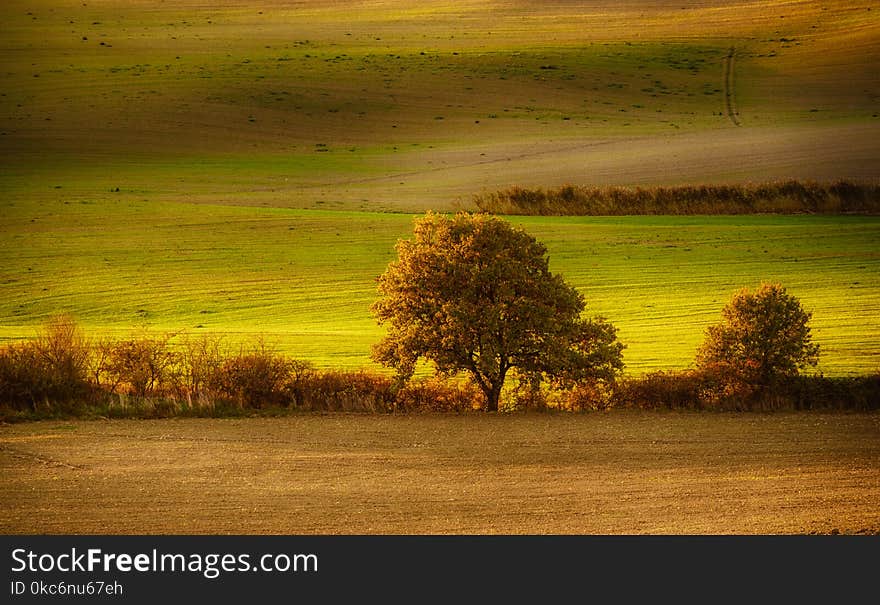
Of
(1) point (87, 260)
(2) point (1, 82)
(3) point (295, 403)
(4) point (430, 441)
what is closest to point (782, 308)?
Result: (4) point (430, 441)

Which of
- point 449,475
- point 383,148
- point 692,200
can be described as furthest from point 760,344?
point 383,148

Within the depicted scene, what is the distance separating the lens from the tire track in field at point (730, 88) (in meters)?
76.7

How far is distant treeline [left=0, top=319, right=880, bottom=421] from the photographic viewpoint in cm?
2316

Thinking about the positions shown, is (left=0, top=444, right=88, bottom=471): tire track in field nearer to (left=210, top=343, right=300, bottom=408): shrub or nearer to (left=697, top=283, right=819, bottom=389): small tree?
(left=210, top=343, right=300, bottom=408): shrub

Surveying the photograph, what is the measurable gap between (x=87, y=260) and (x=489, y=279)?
72.0 feet

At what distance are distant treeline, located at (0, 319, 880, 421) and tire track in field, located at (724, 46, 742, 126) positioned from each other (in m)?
53.5

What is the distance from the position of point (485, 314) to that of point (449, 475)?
5.44 metres

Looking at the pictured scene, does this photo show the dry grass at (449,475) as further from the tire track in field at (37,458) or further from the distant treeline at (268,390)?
the distant treeline at (268,390)

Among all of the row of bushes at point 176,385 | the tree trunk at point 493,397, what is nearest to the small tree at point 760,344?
the tree trunk at point 493,397

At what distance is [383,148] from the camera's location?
7069 centimetres

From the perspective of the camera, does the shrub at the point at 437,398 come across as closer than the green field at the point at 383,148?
Yes

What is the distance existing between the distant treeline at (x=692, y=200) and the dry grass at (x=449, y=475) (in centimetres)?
2980

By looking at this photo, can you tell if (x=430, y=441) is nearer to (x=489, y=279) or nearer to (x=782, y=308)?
(x=489, y=279)

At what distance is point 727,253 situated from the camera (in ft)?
139
